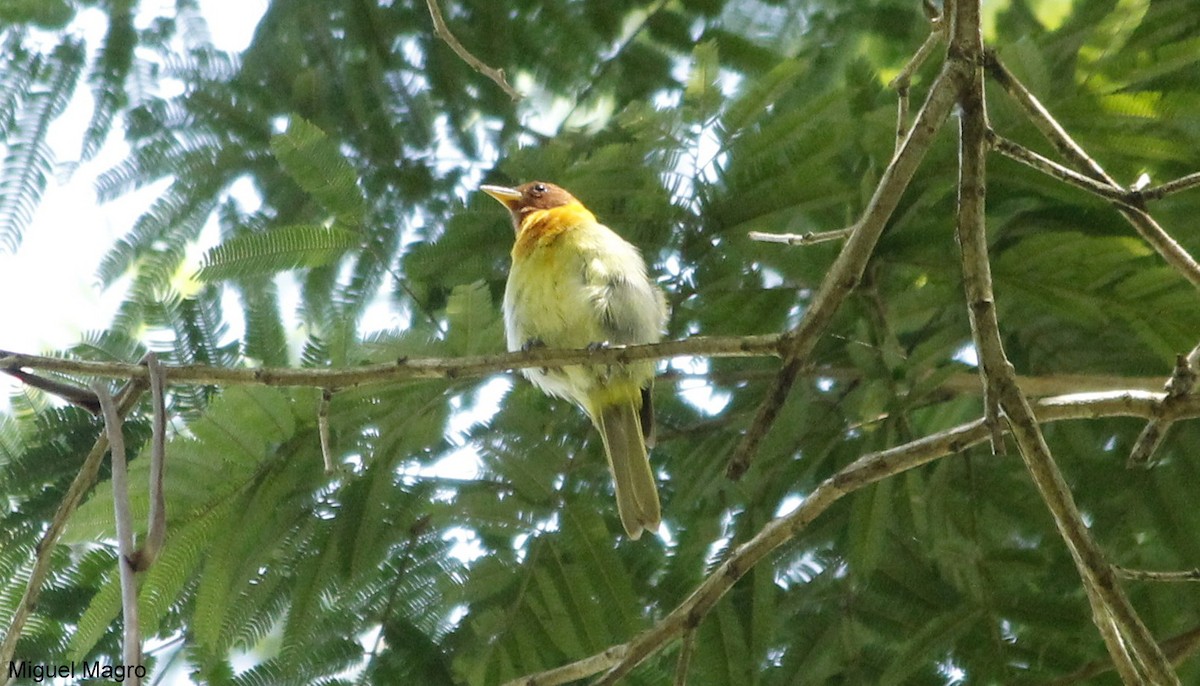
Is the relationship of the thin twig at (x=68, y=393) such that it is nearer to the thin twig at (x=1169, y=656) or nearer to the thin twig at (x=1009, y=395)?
the thin twig at (x=1009, y=395)

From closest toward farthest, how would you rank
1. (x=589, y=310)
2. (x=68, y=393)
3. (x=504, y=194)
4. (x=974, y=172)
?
1. (x=68, y=393)
2. (x=974, y=172)
3. (x=589, y=310)
4. (x=504, y=194)

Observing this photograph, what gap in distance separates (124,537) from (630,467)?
2.50 meters

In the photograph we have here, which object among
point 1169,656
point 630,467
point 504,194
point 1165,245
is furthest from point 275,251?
point 1169,656

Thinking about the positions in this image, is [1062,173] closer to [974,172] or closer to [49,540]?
[974,172]

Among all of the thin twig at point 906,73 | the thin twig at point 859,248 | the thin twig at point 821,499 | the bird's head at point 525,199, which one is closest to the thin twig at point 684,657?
the thin twig at point 821,499

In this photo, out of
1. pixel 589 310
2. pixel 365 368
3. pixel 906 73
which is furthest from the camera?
pixel 589 310

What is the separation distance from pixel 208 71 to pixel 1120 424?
3.81 m

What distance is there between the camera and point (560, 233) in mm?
4723

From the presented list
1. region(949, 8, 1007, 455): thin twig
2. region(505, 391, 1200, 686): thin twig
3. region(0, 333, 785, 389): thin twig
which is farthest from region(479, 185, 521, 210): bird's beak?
region(505, 391, 1200, 686): thin twig

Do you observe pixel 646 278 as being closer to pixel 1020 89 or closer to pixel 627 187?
pixel 627 187

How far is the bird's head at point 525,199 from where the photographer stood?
4.92 m

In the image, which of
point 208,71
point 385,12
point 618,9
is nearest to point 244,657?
point 208,71

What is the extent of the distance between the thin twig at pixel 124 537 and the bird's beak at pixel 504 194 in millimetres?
2771

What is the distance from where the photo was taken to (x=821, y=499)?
2.74 meters
